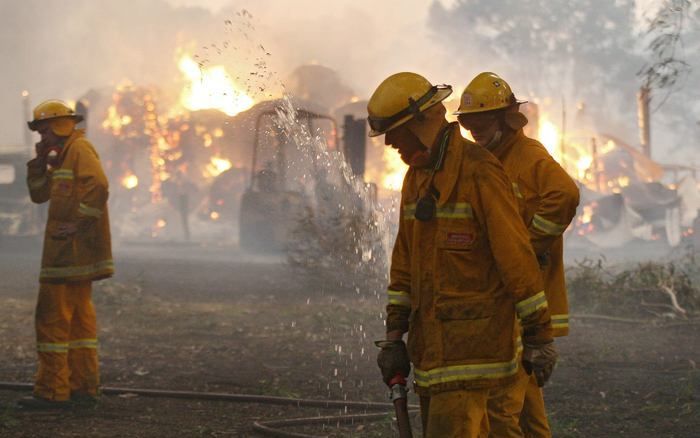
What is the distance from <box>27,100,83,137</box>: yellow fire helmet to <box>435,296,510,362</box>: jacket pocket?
420cm

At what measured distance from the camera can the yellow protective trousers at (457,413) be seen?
326 cm

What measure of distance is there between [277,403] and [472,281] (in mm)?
3733

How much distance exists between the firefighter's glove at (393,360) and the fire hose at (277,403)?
215cm

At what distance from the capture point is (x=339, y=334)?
1032 cm

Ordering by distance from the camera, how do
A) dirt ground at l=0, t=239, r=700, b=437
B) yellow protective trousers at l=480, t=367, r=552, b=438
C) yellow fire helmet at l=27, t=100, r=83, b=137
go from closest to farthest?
yellow protective trousers at l=480, t=367, r=552, b=438 < dirt ground at l=0, t=239, r=700, b=437 < yellow fire helmet at l=27, t=100, r=83, b=137

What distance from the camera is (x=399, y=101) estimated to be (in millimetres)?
3355

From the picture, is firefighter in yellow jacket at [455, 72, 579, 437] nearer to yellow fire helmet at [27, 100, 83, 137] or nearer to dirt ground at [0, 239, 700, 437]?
dirt ground at [0, 239, 700, 437]

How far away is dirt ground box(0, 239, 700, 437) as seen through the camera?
20.1ft

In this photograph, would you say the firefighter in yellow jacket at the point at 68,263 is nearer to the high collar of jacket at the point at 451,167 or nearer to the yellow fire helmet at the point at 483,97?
the yellow fire helmet at the point at 483,97

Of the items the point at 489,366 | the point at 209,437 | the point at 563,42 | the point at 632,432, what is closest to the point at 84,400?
the point at 209,437

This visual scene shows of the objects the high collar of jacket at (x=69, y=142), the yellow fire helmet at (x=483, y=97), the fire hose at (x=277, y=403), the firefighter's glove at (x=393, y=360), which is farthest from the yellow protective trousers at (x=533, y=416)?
the high collar of jacket at (x=69, y=142)

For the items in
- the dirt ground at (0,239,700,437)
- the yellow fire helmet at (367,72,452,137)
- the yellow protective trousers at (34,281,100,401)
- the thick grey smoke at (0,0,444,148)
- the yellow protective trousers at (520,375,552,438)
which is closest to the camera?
the yellow fire helmet at (367,72,452,137)

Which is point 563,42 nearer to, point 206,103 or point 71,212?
point 206,103

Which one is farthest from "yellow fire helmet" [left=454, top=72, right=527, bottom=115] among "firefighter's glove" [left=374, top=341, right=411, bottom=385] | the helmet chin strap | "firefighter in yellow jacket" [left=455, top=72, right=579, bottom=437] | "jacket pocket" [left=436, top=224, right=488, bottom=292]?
"firefighter's glove" [left=374, top=341, right=411, bottom=385]
